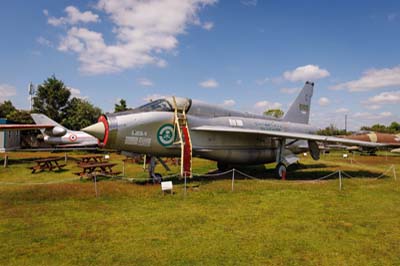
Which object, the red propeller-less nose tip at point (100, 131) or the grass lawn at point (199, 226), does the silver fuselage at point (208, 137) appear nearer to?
the red propeller-less nose tip at point (100, 131)

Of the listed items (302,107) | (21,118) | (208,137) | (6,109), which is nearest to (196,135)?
(208,137)

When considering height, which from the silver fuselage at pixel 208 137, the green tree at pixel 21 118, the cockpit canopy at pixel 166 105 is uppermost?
the green tree at pixel 21 118

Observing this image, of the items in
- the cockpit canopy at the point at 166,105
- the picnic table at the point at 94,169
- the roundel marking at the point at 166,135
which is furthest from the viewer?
the picnic table at the point at 94,169

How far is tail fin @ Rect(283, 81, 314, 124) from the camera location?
63.0 ft

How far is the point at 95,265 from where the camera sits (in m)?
4.57

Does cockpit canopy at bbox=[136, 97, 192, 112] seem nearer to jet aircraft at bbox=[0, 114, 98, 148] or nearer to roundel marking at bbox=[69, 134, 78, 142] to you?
jet aircraft at bbox=[0, 114, 98, 148]

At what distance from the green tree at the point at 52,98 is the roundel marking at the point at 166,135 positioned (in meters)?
44.3

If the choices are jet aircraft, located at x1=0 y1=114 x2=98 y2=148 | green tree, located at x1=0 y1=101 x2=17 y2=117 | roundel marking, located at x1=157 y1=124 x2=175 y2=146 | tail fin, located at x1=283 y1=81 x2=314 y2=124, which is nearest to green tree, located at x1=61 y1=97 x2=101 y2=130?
green tree, located at x1=0 y1=101 x2=17 y2=117

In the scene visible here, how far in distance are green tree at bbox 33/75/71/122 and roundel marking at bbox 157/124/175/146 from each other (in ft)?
145

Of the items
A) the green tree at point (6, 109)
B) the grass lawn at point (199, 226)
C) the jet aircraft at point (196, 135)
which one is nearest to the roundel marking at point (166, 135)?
the jet aircraft at point (196, 135)

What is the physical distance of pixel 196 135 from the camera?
12578 millimetres

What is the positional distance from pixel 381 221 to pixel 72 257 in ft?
22.8

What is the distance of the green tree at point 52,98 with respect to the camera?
4981 centimetres

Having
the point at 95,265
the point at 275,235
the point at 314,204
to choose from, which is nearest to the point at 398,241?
the point at 275,235
